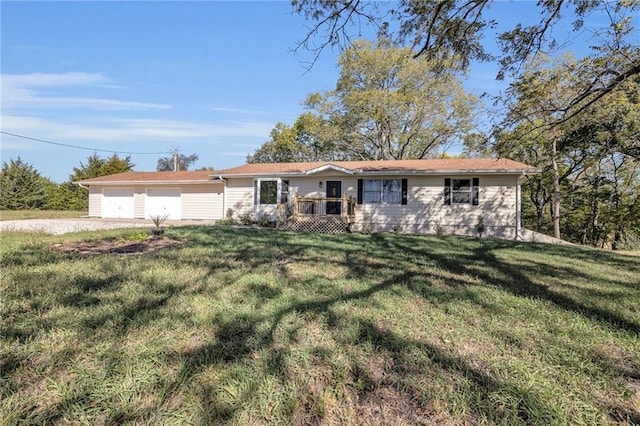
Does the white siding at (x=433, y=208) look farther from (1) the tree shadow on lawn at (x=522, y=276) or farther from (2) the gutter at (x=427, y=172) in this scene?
(1) the tree shadow on lawn at (x=522, y=276)

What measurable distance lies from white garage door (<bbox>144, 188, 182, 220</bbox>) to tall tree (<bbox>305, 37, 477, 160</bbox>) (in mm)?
10684

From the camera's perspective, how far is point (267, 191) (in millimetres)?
15844

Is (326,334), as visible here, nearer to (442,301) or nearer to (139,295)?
(442,301)

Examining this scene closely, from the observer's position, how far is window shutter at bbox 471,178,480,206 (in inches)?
521

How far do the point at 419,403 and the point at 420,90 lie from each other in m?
22.1

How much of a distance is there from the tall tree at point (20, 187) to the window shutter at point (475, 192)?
2948cm

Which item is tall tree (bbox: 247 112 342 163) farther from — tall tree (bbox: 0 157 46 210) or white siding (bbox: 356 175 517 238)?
tall tree (bbox: 0 157 46 210)

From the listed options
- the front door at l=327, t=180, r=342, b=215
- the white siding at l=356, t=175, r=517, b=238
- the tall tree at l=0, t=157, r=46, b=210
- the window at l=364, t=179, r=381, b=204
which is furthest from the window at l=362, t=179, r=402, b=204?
the tall tree at l=0, t=157, r=46, b=210

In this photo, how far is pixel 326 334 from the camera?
2787 mm

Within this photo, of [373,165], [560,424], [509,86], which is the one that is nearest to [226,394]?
[560,424]

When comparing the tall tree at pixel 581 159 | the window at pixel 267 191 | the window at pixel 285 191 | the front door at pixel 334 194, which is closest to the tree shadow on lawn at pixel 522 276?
the tall tree at pixel 581 159

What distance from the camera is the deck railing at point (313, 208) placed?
1398 cm

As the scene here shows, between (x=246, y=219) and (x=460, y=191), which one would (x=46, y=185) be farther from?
(x=460, y=191)

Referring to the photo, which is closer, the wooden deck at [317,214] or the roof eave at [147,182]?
the wooden deck at [317,214]
